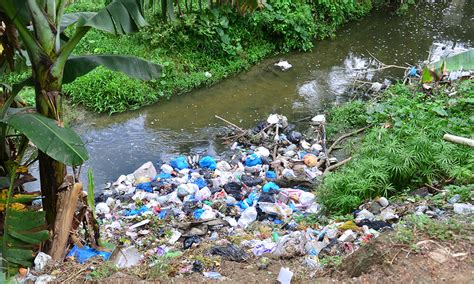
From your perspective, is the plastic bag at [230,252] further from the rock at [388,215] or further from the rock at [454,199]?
the rock at [454,199]

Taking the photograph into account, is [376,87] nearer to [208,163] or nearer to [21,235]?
[208,163]

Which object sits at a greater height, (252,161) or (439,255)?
(439,255)

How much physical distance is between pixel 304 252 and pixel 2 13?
2622mm

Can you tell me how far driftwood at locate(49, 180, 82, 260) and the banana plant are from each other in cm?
6

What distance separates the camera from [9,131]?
12.9ft

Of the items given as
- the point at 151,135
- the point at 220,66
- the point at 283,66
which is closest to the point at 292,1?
the point at 283,66

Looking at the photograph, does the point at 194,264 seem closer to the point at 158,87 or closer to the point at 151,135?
the point at 151,135

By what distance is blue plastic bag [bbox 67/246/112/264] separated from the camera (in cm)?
348

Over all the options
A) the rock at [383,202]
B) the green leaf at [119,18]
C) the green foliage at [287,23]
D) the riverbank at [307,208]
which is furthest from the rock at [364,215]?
the green foliage at [287,23]

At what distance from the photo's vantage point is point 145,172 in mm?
5824

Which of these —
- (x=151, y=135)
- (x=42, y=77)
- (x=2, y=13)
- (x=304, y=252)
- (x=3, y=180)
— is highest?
(x=2, y=13)

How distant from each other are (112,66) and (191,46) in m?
4.95

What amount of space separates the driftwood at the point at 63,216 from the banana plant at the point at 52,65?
0.18 ft

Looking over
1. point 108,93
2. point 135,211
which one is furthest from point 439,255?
point 108,93
